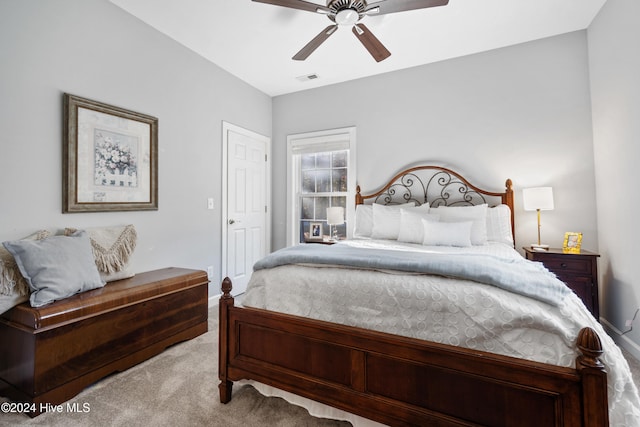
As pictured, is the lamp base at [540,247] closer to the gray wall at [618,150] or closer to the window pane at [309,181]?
the gray wall at [618,150]

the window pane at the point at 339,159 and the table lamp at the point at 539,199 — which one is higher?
the window pane at the point at 339,159

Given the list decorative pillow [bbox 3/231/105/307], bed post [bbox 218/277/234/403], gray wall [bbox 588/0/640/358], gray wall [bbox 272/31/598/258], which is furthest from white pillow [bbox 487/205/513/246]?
decorative pillow [bbox 3/231/105/307]

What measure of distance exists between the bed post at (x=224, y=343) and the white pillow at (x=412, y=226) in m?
1.88

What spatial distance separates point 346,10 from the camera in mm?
2070

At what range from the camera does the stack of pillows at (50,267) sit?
5.64 ft

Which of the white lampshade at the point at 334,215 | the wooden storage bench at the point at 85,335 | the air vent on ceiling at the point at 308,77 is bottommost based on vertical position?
the wooden storage bench at the point at 85,335

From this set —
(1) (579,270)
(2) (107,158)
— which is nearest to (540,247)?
(1) (579,270)

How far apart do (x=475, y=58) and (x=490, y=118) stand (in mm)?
713

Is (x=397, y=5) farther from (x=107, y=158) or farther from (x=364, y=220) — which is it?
(x=107, y=158)

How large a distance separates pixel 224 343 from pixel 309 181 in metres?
2.97

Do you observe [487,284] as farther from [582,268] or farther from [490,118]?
[490,118]

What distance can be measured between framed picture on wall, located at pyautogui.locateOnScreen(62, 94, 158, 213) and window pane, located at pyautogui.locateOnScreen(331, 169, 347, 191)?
2.24m

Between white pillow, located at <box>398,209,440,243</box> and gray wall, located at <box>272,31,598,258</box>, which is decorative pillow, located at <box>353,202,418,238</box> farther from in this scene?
gray wall, located at <box>272,31,598,258</box>

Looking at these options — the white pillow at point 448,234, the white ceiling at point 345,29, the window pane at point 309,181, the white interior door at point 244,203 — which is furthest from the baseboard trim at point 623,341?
the white interior door at point 244,203
